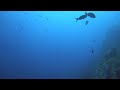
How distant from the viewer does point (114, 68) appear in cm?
588

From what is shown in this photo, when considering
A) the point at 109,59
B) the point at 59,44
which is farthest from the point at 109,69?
the point at 59,44

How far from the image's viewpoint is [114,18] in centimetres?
588

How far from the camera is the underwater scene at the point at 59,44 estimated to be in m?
5.88

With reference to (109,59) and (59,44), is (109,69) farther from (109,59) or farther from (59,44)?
(59,44)

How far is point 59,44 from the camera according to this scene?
232 inches

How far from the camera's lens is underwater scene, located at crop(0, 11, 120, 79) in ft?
19.3

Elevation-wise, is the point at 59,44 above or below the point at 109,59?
above
